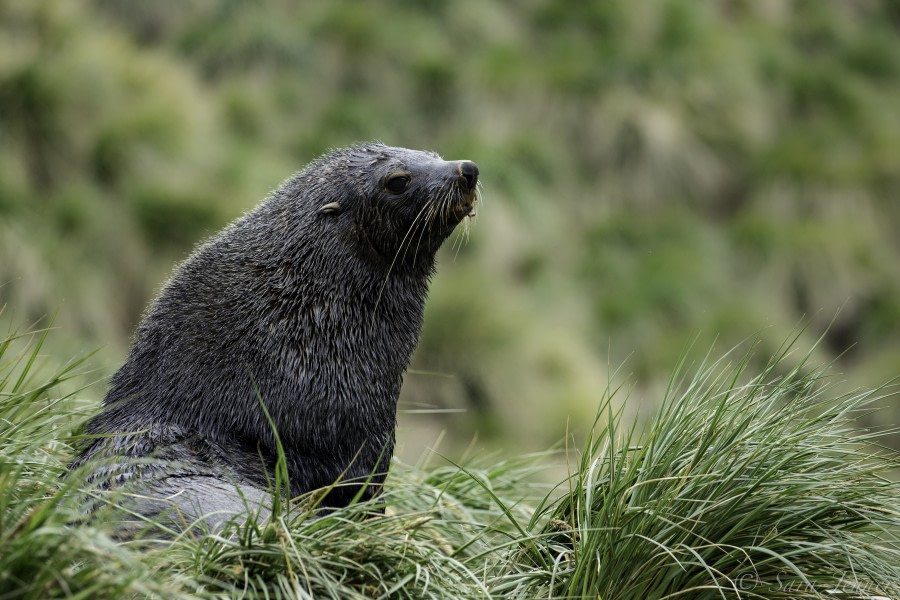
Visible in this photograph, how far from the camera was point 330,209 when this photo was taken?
407cm

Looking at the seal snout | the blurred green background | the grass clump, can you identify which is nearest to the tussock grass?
the grass clump

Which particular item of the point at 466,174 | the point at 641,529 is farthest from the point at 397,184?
the point at 641,529

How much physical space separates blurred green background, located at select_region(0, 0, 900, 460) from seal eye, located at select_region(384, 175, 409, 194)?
5.87 m

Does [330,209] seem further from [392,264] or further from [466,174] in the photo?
[466,174]

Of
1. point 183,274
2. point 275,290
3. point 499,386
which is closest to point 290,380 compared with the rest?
point 275,290

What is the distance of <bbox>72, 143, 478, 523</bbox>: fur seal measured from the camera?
11.9 ft

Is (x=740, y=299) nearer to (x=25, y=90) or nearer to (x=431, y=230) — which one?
(x=25, y=90)

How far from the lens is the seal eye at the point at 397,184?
409 centimetres

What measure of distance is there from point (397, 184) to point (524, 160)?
33.7 feet

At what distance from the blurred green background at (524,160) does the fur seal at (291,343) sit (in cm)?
573

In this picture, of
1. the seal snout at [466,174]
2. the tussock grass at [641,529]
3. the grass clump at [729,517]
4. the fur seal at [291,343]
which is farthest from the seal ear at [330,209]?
the grass clump at [729,517]

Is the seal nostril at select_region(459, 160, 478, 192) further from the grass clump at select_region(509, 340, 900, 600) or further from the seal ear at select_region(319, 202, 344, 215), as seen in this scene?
the grass clump at select_region(509, 340, 900, 600)

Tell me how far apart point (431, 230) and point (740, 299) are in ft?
33.9

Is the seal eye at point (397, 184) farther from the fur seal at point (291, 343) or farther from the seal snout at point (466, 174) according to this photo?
the seal snout at point (466, 174)
